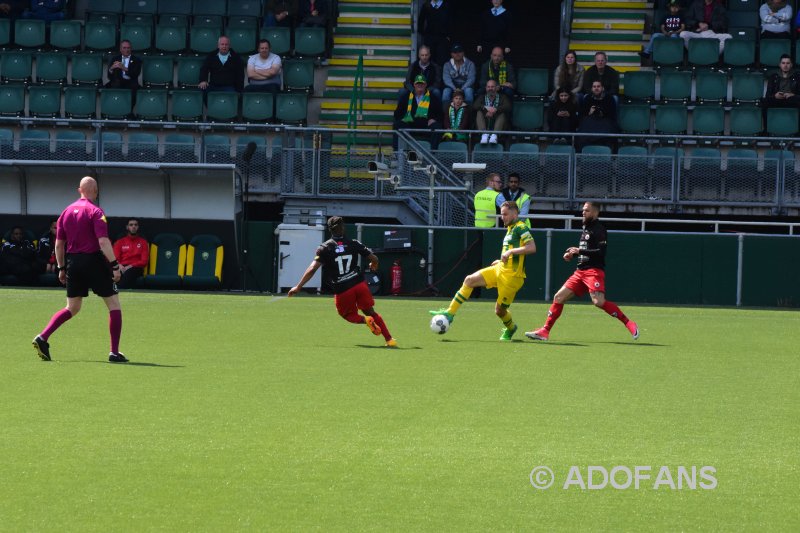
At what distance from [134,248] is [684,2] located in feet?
47.6

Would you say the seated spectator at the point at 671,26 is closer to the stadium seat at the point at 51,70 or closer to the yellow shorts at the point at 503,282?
the stadium seat at the point at 51,70

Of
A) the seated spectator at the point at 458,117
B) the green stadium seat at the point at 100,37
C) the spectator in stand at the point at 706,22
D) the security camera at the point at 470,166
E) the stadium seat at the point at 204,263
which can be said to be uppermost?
the spectator in stand at the point at 706,22

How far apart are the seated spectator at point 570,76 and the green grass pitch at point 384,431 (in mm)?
12598

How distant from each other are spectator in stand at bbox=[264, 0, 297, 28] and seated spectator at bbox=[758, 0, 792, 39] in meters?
10.9

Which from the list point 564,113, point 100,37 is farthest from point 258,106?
point 564,113

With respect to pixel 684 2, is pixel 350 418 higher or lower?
lower

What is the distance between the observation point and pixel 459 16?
36938 mm

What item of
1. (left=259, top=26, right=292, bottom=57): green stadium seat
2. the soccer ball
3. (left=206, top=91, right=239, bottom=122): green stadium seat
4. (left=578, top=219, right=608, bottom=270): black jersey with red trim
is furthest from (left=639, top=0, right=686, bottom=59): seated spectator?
the soccer ball

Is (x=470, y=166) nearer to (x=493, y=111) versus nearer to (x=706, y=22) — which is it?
(x=493, y=111)

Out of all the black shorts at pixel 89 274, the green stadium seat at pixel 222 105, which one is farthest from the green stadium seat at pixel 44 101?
the black shorts at pixel 89 274

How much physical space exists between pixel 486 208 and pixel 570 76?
427 centimetres

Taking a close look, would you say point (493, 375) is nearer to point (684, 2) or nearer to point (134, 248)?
point (134, 248)

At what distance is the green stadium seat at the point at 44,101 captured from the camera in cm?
3042

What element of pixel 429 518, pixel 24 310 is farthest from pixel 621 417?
pixel 24 310
